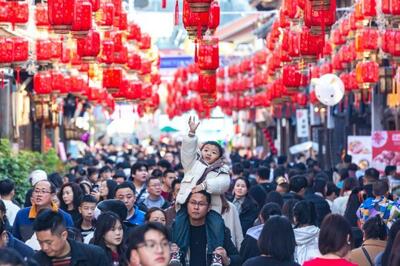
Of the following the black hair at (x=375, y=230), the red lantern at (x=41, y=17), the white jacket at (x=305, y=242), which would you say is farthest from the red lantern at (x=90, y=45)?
the black hair at (x=375, y=230)

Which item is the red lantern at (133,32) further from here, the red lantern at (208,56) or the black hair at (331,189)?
the black hair at (331,189)

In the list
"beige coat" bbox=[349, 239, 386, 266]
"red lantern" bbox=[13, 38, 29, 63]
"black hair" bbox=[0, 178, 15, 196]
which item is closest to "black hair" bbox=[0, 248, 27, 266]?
"beige coat" bbox=[349, 239, 386, 266]

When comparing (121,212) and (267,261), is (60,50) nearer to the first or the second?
(121,212)

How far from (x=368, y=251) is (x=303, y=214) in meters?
0.92

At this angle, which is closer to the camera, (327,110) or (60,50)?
(60,50)

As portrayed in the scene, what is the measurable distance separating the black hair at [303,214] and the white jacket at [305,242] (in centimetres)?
10

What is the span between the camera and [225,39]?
7156 cm

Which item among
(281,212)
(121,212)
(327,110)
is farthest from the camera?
(327,110)

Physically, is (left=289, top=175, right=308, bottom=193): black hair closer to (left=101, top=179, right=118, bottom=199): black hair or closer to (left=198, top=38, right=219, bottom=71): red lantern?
(left=101, top=179, right=118, bottom=199): black hair

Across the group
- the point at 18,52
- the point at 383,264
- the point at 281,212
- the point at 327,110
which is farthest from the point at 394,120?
the point at 383,264

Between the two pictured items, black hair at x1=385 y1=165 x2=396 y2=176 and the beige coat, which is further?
black hair at x1=385 y1=165 x2=396 y2=176

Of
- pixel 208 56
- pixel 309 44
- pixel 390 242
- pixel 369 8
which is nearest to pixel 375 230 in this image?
pixel 390 242

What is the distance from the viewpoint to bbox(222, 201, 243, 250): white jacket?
1406 cm

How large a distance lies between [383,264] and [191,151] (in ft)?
10.5
